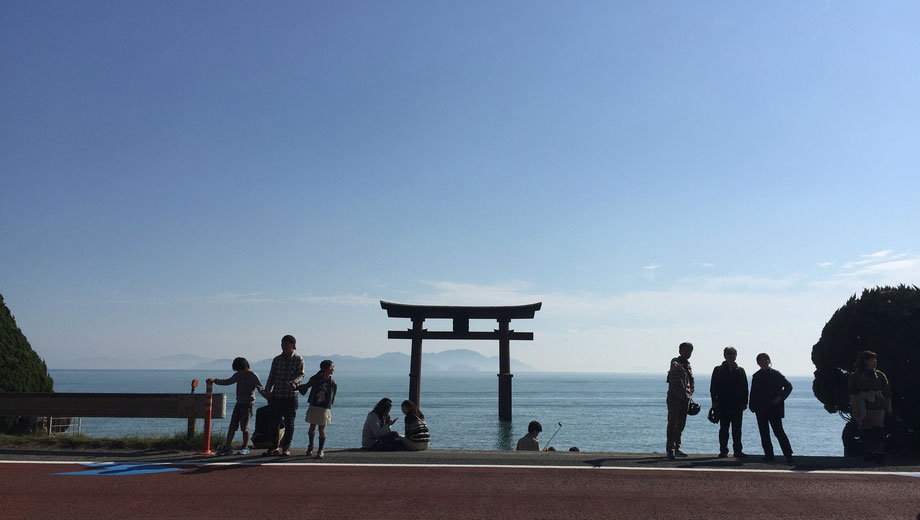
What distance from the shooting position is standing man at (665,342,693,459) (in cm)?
1066

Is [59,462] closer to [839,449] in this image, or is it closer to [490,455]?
[490,455]

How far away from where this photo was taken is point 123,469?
29.6 ft

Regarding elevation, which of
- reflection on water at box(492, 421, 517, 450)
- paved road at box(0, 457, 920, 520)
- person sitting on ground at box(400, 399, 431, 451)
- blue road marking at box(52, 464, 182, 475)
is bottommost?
reflection on water at box(492, 421, 517, 450)

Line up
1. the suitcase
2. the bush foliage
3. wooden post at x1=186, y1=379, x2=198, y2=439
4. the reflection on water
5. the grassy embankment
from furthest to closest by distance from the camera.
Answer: the reflection on water, the bush foliage, wooden post at x1=186, y1=379, x2=198, y2=439, the grassy embankment, the suitcase

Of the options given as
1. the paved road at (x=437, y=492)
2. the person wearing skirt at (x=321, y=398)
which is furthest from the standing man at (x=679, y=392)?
the person wearing skirt at (x=321, y=398)

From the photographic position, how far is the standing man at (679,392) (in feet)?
35.0

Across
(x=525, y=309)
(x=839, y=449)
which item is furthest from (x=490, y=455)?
(x=839, y=449)

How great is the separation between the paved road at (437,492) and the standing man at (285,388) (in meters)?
1.06

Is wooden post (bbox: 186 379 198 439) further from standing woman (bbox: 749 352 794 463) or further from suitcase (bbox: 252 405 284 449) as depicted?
standing woman (bbox: 749 352 794 463)

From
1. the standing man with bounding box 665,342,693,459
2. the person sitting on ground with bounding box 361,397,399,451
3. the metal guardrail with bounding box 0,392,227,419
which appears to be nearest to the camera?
the standing man with bounding box 665,342,693,459

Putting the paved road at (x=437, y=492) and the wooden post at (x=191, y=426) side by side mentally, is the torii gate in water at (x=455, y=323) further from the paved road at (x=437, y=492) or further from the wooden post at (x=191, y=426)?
the paved road at (x=437, y=492)

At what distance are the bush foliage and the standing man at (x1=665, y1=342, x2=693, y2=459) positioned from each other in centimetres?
1179

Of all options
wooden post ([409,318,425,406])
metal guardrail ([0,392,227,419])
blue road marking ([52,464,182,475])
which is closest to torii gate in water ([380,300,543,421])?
wooden post ([409,318,425,406])

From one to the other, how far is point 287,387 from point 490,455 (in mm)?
Result: 3177
